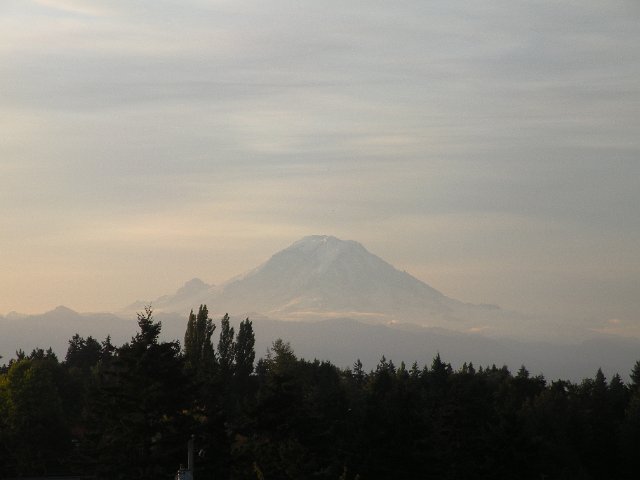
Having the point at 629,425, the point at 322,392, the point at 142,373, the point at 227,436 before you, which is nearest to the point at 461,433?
the point at 322,392

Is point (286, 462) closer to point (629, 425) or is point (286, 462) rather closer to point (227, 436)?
point (227, 436)

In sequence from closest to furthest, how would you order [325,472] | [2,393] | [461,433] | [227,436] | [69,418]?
[325,472] → [227,436] → [461,433] → [2,393] → [69,418]

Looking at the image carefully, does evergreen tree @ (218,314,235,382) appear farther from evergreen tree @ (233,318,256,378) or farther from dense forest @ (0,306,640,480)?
dense forest @ (0,306,640,480)

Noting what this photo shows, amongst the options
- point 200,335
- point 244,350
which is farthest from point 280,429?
point 244,350

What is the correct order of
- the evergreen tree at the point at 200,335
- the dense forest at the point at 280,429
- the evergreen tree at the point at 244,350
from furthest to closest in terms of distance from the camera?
the evergreen tree at the point at 244,350, the evergreen tree at the point at 200,335, the dense forest at the point at 280,429

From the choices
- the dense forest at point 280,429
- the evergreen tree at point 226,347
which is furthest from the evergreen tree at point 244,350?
the dense forest at point 280,429

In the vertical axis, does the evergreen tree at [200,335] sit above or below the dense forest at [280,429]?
above

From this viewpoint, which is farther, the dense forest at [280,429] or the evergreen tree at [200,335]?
the evergreen tree at [200,335]

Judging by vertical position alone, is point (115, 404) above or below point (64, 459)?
above

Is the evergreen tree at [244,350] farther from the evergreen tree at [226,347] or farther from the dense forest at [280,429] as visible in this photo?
the dense forest at [280,429]

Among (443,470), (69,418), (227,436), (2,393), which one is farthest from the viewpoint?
(69,418)

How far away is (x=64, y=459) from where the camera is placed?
304ft

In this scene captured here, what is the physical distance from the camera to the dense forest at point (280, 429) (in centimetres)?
5922

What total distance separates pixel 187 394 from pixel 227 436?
519 centimetres
